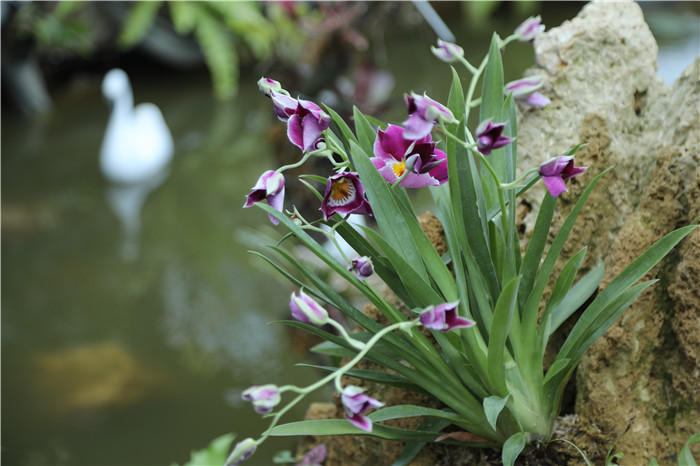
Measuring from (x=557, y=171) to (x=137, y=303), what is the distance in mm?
2772

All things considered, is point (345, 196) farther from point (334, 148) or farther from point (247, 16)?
point (247, 16)

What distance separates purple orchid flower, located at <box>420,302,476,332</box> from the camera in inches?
29.3

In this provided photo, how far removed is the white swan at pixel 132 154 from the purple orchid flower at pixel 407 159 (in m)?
3.52

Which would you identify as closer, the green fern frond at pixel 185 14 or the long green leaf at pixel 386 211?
the long green leaf at pixel 386 211

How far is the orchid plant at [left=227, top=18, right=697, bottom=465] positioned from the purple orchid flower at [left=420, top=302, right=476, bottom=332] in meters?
0.08

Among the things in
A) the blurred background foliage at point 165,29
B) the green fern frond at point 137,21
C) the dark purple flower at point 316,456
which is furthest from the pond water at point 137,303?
the dark purple flower at point 316,456

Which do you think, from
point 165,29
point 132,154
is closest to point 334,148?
point 132,154

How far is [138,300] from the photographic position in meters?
3.29

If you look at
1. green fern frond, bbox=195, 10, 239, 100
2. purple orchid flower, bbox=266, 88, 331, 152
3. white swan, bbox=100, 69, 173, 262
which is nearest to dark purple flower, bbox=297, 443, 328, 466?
purple orchid flower, bbox=266, 88, 331, 152

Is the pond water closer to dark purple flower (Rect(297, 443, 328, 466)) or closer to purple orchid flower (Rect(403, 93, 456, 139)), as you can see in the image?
dark purple flower (Rect(297, 443, 328, 466))

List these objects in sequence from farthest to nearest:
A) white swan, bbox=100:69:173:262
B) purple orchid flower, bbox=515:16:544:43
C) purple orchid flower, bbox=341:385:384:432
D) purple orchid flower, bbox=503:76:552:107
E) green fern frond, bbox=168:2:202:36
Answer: green fern frond, bbox=168:2:202:36, white swan, bbox=100:69:173:262, purple orchid flower, bbox=515:16:544:43, purple orchid flower, bbox=503:76:552:107, purple orchid flower, bbox=341:385:384:432

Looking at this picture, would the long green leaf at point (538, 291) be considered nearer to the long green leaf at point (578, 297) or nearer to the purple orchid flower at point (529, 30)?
the long green leaf at point (578, 297)

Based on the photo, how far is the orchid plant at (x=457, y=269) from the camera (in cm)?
87

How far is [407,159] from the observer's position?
82cm
